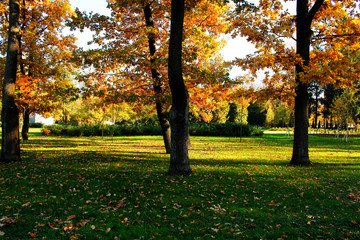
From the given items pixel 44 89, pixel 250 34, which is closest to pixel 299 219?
pixel 250 34

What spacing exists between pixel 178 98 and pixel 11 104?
7.09 meters

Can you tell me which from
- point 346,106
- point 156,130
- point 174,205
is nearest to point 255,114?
point 156,130

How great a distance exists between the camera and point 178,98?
7547 millimetres

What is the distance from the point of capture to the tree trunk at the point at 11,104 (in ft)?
32.3

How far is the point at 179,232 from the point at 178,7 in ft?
19.4

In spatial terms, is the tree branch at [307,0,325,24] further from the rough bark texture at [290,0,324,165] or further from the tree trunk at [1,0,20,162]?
the tree trunk at [1,0,20,162]

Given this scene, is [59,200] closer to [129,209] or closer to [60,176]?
[129,209]

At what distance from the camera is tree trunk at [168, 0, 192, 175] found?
23.6ft

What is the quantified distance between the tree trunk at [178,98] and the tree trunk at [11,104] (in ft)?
22.0

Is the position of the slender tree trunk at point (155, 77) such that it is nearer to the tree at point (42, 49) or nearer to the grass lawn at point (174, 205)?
the grass lawn at point (174, 205)

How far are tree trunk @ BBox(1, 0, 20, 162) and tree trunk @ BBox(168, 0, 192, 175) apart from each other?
22.0ft

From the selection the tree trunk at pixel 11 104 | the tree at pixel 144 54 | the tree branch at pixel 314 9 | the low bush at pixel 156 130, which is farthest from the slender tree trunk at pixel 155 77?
the low bush at pixel 156 130

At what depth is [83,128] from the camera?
30875 mm

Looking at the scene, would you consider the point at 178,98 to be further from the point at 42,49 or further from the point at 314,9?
the point at 42,49
